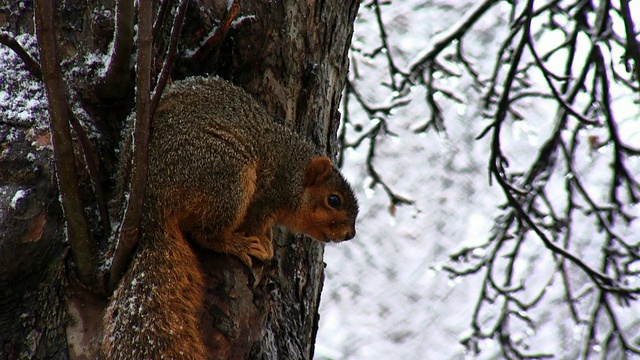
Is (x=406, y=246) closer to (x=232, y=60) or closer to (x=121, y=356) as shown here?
(x=232, y=60)

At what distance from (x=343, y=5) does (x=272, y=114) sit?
541mm

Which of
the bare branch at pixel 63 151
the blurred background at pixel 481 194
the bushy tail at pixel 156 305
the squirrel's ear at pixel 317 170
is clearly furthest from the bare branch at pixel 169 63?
the blurred background at pixel 481 194

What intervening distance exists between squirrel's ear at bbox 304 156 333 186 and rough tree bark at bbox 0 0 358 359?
117 mm

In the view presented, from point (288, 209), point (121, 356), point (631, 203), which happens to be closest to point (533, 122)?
point (631, 203)

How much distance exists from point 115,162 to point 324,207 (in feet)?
2.50

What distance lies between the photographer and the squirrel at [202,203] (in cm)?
150

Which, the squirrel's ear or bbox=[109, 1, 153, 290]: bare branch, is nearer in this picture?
bbox=[109, 1, 153, 290]: bare branch

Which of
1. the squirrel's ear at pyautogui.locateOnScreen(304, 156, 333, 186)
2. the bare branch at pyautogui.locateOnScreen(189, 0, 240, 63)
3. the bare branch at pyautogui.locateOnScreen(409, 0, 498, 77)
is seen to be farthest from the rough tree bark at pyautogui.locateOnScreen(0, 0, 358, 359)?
the bare branch at pyautogui.locateOnScreen(409, 0, 498, 77)

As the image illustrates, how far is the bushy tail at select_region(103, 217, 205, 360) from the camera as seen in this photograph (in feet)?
4.79

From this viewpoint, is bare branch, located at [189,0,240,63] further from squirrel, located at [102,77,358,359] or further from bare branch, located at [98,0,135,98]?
bare branch, located at [98,0,135,98]

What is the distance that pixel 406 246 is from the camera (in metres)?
5.36

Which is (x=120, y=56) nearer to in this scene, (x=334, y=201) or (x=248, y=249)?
(x=248, y=249)

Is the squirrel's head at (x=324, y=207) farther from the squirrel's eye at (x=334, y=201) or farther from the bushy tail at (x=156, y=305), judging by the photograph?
the bushy tail at (x=156, y=305)

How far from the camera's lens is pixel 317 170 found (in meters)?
2.23
